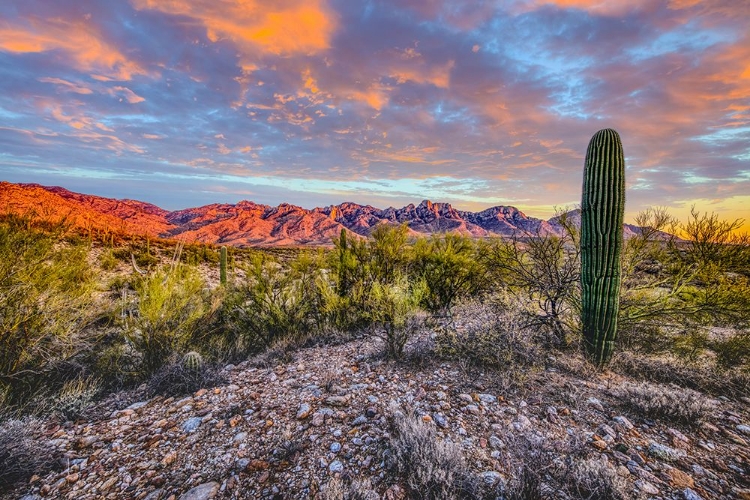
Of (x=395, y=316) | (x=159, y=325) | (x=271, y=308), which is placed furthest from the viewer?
(x=271, y=308)

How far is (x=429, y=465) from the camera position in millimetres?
2547

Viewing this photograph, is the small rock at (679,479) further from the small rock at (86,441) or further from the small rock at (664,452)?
the small rock at (86,441)

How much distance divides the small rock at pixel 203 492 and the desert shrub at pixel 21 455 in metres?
1.47

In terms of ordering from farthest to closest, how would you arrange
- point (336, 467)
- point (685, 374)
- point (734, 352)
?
point (734, 352) < point (685, 374) < point (336, 467)

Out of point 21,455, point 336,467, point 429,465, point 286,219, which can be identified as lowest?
point 21,455

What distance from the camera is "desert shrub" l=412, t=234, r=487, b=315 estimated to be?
8.00 m

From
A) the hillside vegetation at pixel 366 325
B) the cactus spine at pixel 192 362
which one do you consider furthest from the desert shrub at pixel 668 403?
the cactus spine at pixel 192 362

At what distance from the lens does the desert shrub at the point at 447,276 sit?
8.00 m

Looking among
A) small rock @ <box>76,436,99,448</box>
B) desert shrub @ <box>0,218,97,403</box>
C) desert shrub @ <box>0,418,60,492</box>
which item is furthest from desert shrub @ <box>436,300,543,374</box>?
desert shrub @ <box>0,218,97,403</box>

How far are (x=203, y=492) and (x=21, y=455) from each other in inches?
70.7

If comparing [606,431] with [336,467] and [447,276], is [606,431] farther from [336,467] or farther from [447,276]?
[447,276]

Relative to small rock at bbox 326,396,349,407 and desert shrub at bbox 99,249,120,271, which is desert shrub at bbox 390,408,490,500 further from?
desert shrub at bbox 99,249,120,271

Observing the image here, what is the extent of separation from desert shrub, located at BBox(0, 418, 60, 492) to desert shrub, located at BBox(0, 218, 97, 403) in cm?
85

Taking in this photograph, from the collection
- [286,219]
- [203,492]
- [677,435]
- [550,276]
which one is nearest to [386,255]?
[550,276]
